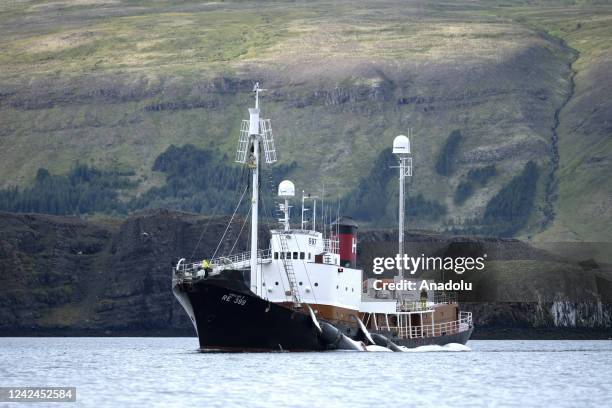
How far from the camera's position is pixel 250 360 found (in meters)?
104

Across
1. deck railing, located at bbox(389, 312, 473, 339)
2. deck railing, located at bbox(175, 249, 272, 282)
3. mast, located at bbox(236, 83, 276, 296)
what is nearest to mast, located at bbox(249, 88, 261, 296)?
mast, located at bbox(236, 83, 276, 296)

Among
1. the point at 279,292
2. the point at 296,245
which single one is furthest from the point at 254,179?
the point at 279,292

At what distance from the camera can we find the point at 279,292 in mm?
114812

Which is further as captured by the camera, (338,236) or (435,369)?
(338,236)

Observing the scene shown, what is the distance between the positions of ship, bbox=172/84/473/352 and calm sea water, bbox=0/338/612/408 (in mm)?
1980

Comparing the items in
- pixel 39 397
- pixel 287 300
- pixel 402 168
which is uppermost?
pixel 402 168

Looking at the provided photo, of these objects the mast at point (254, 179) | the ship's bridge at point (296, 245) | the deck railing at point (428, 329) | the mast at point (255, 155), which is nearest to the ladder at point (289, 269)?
the ship's bridge at point (296, 245)

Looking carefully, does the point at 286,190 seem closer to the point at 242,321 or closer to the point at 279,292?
the point at 279,292

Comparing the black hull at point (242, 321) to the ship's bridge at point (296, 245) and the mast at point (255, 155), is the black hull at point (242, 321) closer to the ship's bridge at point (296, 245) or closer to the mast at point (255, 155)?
the mast at point (255, 155)

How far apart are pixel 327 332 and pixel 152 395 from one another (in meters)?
36.8

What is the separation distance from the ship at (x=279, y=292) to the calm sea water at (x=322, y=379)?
1980 millimetres

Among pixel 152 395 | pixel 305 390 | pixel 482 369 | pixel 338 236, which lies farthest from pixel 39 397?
pixel 338 236

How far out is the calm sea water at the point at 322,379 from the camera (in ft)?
254

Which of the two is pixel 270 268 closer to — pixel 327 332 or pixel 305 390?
pixel 327 332
